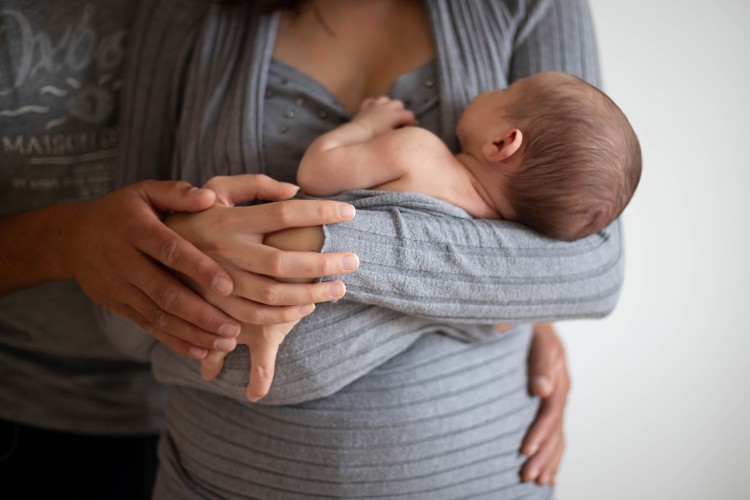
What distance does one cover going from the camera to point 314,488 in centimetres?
103

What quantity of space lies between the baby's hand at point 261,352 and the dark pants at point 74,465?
0.75m

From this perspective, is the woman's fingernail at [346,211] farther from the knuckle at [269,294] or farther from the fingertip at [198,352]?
the fingertip at [198,352]

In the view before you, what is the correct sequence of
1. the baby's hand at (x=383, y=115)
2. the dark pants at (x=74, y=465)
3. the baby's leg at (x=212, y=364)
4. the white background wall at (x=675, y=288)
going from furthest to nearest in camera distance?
1. the white background wall at (x=675, y=288)
2. the dark pants at (x=74, y=465)
3. the baby's hand at (x=383, y=115)
4. the baby's leg at (x=212, y=364)

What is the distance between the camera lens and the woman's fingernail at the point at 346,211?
88 centimetres

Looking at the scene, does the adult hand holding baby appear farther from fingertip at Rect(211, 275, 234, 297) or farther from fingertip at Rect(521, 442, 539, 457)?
fingertip at Rect(521, 442, 539, 457)

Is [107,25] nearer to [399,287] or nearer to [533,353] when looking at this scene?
[399,287]

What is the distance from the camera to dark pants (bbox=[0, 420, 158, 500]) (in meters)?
1.41

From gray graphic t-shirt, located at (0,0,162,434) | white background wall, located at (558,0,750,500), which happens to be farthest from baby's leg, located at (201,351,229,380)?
white background wall, located at (558,0,750,500)

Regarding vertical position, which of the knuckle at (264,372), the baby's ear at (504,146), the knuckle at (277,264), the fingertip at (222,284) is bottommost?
the knuckle at (264,372)

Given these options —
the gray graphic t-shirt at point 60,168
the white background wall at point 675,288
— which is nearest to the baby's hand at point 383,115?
the gray graphic t-shirt at point 60,168

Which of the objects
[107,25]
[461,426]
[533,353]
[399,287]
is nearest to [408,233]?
[399,287]

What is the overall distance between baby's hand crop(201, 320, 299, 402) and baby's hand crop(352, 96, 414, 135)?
0.37 m

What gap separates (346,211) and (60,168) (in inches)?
28.2

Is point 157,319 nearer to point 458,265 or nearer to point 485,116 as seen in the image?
point 458,265
